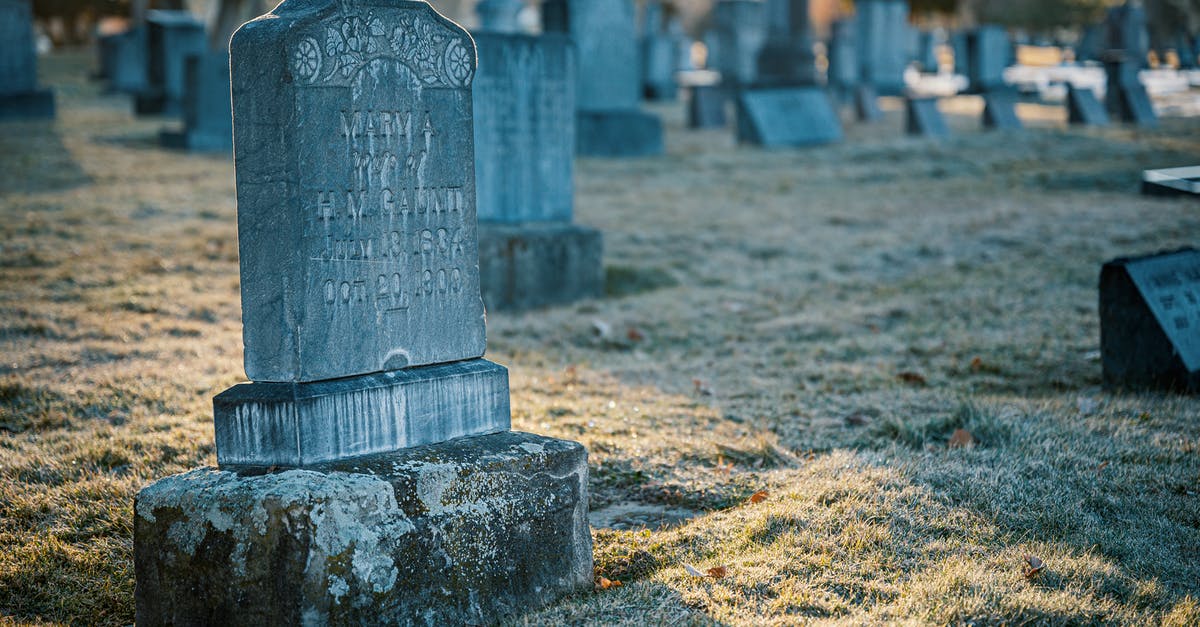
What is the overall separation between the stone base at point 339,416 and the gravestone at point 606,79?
12.6 meters

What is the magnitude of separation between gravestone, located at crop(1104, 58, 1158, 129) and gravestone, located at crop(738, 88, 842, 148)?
18.8 feet

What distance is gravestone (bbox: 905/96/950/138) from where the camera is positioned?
18.7m

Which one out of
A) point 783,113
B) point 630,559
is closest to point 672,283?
point 630,559

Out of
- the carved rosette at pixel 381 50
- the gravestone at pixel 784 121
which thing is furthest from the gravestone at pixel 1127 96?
the carved rosette at pixel 381 50

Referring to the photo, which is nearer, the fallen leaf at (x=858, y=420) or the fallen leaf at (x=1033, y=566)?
the fallen leaf at (x=1033, y=566)

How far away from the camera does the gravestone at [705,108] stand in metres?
20.9

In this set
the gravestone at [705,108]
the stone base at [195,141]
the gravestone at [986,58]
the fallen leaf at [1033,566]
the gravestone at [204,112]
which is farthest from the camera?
the gravestone at [986,58]

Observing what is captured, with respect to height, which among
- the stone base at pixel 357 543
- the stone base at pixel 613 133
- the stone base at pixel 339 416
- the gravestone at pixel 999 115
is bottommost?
the stone base at pixel 357 543

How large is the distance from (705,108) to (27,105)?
1183cm

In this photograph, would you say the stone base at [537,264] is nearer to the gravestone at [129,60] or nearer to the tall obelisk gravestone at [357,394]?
the tall obelisk gravestone at [357,394]

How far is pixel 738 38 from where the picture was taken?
2580 cm

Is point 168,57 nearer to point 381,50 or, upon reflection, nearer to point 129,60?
point 129,60

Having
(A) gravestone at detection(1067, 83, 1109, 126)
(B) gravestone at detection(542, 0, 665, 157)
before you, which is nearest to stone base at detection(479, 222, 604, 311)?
(B) gravestone at detection(542, 0, 665, 157)

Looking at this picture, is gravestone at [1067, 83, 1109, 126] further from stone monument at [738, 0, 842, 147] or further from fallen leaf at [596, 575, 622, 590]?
fallen leaf at [596, 575, 622, 590]
